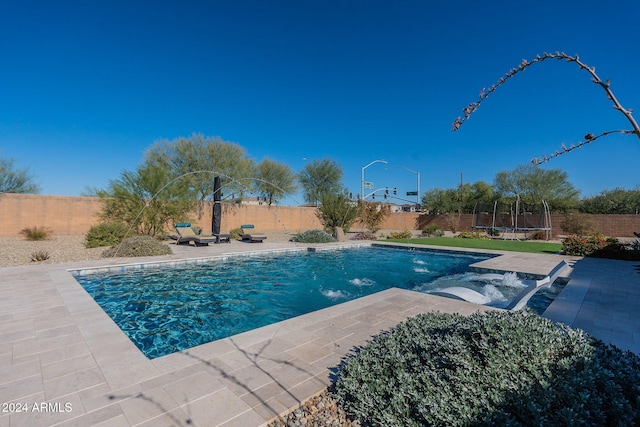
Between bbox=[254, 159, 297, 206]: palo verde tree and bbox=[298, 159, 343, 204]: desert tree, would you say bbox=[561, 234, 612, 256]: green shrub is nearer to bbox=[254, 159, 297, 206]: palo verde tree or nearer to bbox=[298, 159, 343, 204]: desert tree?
bbox=[298, 159, 343, 204]: desert tree

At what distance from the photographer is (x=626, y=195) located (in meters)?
26.7

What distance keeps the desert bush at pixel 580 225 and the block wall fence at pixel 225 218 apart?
4.58 feet

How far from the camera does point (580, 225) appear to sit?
62.2 ft

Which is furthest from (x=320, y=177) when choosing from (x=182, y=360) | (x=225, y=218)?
(x=182, y=360)

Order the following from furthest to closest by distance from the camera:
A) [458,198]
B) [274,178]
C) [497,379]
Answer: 1. [458,198]
2. [274,178]
3. [497,379]

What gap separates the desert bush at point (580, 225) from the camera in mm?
18744

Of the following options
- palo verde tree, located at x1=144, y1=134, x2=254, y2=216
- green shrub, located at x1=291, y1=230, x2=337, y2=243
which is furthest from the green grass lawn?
palo verde tree, located at x1=144, y1=134, x2=254, y2=216

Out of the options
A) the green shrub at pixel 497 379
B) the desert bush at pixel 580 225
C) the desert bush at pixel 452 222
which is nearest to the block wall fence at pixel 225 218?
the desert bush at pixel 452 222

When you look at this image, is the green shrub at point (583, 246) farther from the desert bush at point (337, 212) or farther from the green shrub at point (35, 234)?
the green shrub at point (35, 234)

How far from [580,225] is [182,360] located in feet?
79.4

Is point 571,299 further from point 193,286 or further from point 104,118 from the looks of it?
point 104,118

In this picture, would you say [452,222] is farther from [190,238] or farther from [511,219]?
[190,238]

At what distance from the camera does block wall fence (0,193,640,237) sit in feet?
44.7

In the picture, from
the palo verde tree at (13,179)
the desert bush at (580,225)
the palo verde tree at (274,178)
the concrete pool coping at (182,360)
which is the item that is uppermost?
the palo verde tree at (274,178)
